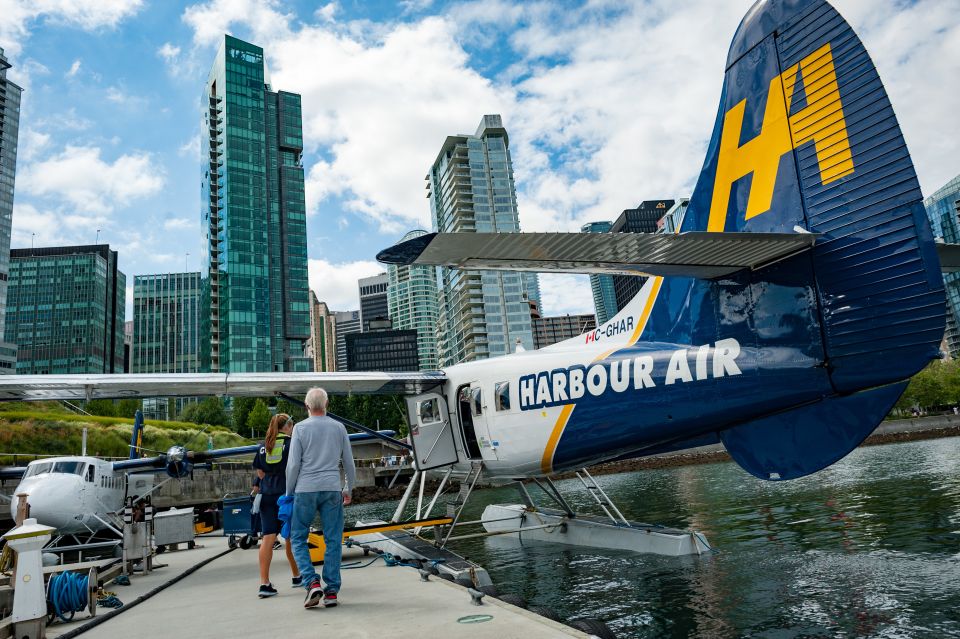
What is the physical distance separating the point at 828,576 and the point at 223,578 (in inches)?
334

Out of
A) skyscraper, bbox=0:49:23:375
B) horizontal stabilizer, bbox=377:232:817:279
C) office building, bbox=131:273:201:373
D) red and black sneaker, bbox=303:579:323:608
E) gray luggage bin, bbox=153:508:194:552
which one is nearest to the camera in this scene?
horizontal stabilizer, bbox=377:232:817:279

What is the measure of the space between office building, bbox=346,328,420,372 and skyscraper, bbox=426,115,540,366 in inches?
1340

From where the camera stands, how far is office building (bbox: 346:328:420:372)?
585 feet

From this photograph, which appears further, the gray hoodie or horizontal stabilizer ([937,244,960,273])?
horizontal stabilizer ([937,244,960,273])

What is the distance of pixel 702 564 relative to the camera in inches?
360

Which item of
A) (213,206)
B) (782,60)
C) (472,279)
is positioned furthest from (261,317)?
(782,60)

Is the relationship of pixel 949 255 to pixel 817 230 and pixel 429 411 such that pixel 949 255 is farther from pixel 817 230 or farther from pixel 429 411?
pixel 429 411

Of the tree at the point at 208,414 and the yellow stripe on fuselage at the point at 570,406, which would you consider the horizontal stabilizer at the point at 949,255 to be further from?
the tree at the point at 208,414

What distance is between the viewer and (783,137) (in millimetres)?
7340

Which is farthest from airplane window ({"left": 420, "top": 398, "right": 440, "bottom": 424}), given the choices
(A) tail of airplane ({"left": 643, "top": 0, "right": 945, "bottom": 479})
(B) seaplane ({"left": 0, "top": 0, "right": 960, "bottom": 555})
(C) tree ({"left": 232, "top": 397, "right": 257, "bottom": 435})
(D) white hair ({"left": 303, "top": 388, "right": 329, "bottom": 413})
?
(C) tree ({"left": 232, "top": 397, "right": 257, "bottom": 435})

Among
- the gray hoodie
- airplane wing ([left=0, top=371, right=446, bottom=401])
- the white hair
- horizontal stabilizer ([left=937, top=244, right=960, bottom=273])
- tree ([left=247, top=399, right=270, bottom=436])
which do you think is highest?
tree ([left=247, top=399, right=270, bottom=436])

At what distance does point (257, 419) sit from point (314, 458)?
3564 inches

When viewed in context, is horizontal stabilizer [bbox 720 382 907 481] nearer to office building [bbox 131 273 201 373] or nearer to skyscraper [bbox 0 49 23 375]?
skyscraper [bbox 0 49 23 375]

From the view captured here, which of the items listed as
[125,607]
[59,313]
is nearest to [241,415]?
[59,313]
